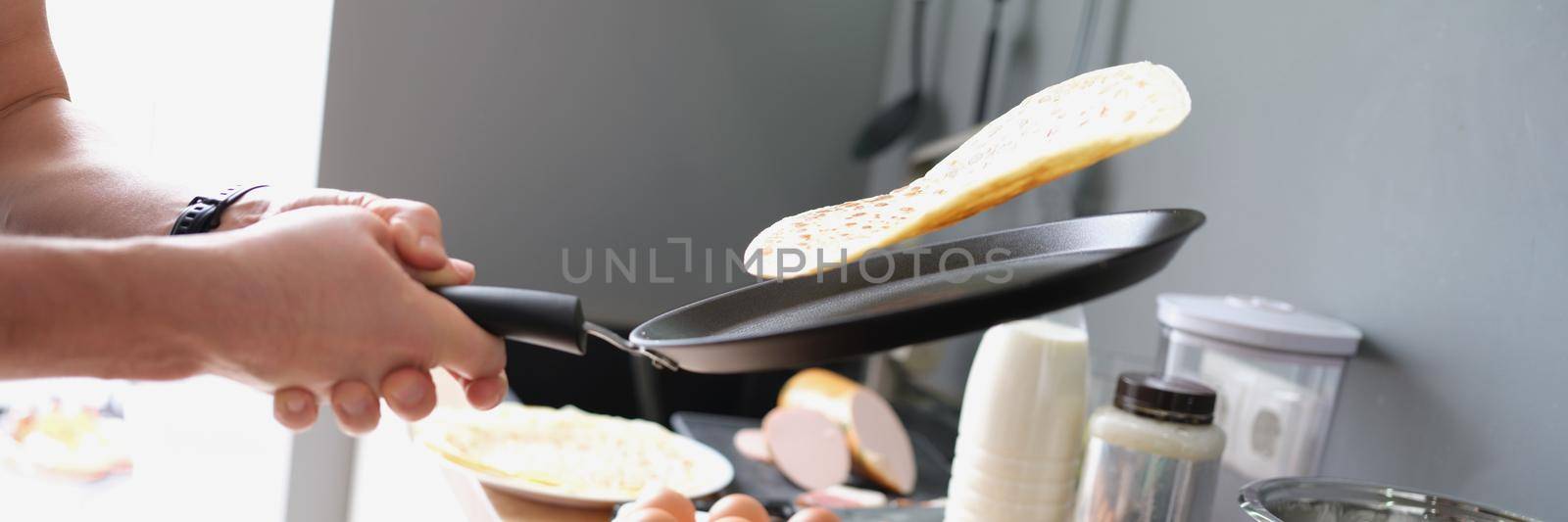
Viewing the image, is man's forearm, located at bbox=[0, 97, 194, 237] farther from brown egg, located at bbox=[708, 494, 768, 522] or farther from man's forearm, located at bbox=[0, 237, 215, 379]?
brown egg, located at bbox=[708, 494, 768, 522]

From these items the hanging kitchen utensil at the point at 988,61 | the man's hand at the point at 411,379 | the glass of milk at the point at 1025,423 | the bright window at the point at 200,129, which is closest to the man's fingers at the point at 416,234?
the man's hand at the point at 411,379

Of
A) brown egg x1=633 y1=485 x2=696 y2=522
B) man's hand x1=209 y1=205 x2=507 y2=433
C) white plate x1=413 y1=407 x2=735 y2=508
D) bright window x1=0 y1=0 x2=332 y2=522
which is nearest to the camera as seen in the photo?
man's hand x1=209 y1=205 x2=507 y2=433

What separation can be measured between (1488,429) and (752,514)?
0.57 metres

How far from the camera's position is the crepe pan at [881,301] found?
525 mm

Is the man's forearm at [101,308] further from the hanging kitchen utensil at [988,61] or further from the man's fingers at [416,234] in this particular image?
the hanging kitchen utensil at [988,61]

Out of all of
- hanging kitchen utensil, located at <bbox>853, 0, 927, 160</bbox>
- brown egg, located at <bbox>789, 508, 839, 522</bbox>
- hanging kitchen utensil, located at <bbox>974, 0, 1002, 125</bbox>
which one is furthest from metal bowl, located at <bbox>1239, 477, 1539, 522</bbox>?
hanging kitchen utensil, located at <bbox>853, 0, 927, 160</bbox>

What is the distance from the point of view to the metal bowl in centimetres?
70

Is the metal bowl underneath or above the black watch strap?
underneath

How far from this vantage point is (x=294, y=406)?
2.39 feet

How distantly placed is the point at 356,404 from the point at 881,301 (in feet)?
1.14

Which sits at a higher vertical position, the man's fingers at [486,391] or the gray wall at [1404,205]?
Result: the gray wall at [1404,205]

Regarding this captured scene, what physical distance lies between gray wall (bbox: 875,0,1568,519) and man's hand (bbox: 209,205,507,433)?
64cm

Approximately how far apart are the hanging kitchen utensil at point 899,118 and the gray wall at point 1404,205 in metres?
0.87

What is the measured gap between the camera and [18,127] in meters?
0.95
